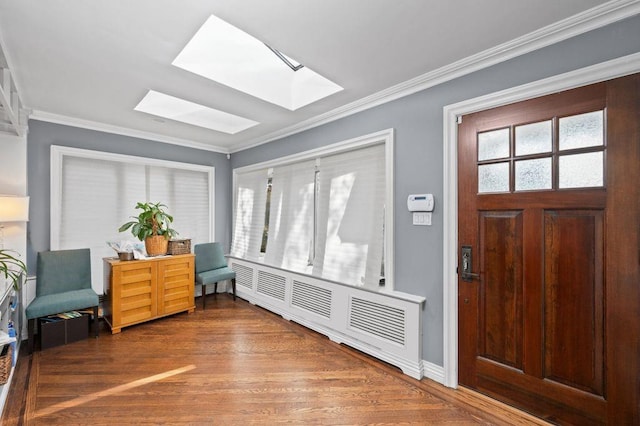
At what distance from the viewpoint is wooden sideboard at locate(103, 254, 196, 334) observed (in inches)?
132

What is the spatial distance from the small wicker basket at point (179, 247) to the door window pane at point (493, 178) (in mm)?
3682

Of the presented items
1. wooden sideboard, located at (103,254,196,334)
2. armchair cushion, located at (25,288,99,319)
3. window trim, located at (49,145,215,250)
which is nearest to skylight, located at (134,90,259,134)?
window trim, located at (49,145,215,250)

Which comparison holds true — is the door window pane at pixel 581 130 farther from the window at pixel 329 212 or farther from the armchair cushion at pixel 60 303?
the armchair cushion at pixel 60 303

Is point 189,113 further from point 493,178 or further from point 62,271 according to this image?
point 493,178

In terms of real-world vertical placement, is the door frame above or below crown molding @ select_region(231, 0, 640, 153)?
below

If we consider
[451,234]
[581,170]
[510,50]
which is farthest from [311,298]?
[510,50]

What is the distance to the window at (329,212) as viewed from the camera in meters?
2.88

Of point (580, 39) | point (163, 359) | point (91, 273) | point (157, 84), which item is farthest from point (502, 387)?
point (91, 273)

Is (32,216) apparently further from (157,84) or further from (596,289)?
(596,289)

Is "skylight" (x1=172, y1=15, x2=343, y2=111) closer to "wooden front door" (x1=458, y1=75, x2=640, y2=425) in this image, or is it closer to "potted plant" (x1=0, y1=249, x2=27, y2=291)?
"wooden front door" (x1=458, y1=75, x2=640, y2=425)

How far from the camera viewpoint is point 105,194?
385 cm

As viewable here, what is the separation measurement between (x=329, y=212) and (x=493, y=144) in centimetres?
175

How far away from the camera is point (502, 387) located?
2.08 metres

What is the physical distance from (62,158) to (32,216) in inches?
29.4
